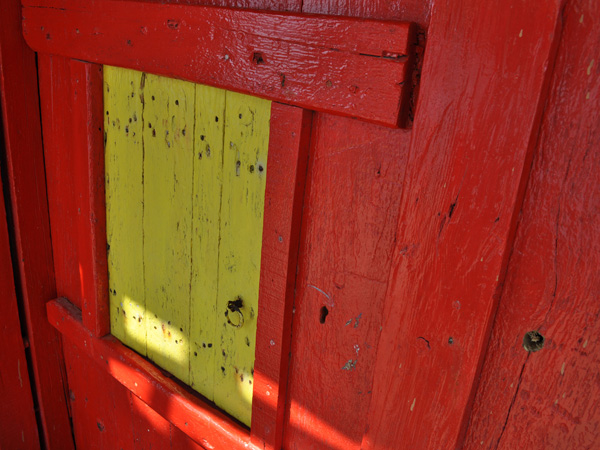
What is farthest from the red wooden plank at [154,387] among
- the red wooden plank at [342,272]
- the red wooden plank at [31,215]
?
the red wooden plank at [342,272]

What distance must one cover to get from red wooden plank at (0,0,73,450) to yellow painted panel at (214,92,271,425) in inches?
34.2

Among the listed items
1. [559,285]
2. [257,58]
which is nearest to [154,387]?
[257,58]

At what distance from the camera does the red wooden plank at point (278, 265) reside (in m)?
0.92

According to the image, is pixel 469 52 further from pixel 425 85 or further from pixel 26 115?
pixel 26 115

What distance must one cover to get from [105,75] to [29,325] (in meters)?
1.04

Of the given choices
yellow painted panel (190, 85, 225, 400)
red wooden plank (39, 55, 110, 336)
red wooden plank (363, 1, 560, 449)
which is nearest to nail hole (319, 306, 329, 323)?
red wooden plank (363, 1, 560, 449)

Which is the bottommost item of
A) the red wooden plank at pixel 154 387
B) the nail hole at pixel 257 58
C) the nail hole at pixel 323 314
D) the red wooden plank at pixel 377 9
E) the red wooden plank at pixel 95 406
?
the red wooden plank at pixel 95 406

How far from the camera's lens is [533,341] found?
29.0 inches

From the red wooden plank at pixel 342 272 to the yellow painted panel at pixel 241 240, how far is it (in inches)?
5.1

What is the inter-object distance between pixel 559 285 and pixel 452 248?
15cm

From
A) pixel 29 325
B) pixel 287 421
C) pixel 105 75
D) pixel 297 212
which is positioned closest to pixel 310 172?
pixel 297 212

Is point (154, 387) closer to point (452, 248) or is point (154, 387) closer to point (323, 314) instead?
point (323, 314)

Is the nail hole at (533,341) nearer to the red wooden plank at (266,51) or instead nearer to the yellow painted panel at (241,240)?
the red wooden plank at (266,51)

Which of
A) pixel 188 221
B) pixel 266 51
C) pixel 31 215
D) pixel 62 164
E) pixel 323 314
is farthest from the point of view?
pixel 31 215
